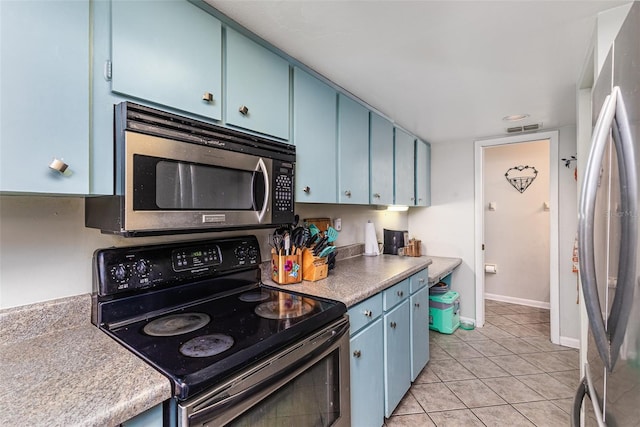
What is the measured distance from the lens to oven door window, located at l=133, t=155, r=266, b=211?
37.1 inches

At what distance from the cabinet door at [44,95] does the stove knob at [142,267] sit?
14.7 inches

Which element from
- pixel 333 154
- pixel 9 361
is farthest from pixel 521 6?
pixel 9 361

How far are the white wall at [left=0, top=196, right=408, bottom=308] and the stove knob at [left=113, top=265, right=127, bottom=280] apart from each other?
5.2 inches

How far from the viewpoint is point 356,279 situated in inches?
68.2

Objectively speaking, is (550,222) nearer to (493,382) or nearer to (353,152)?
(493,382)

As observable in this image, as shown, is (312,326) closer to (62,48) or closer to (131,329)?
(131,329)

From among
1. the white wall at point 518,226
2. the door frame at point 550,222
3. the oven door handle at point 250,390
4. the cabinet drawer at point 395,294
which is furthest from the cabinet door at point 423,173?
the oven door handle at point 250,390

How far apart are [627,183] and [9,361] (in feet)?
5.26

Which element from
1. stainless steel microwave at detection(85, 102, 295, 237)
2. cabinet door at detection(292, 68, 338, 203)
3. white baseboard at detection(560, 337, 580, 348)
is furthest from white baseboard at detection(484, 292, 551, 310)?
stainless steel microwave at detection(85, 102, 295, 237)

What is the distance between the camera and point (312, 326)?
3.57ft

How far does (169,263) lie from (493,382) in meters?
2.45

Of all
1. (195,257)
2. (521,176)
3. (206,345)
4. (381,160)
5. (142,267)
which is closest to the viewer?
(206,345)

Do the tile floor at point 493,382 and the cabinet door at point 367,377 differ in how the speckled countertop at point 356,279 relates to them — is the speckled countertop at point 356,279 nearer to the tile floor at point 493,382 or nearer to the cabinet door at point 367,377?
the cabinet door at point 367,377

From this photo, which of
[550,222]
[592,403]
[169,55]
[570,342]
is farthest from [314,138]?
[570,342]
